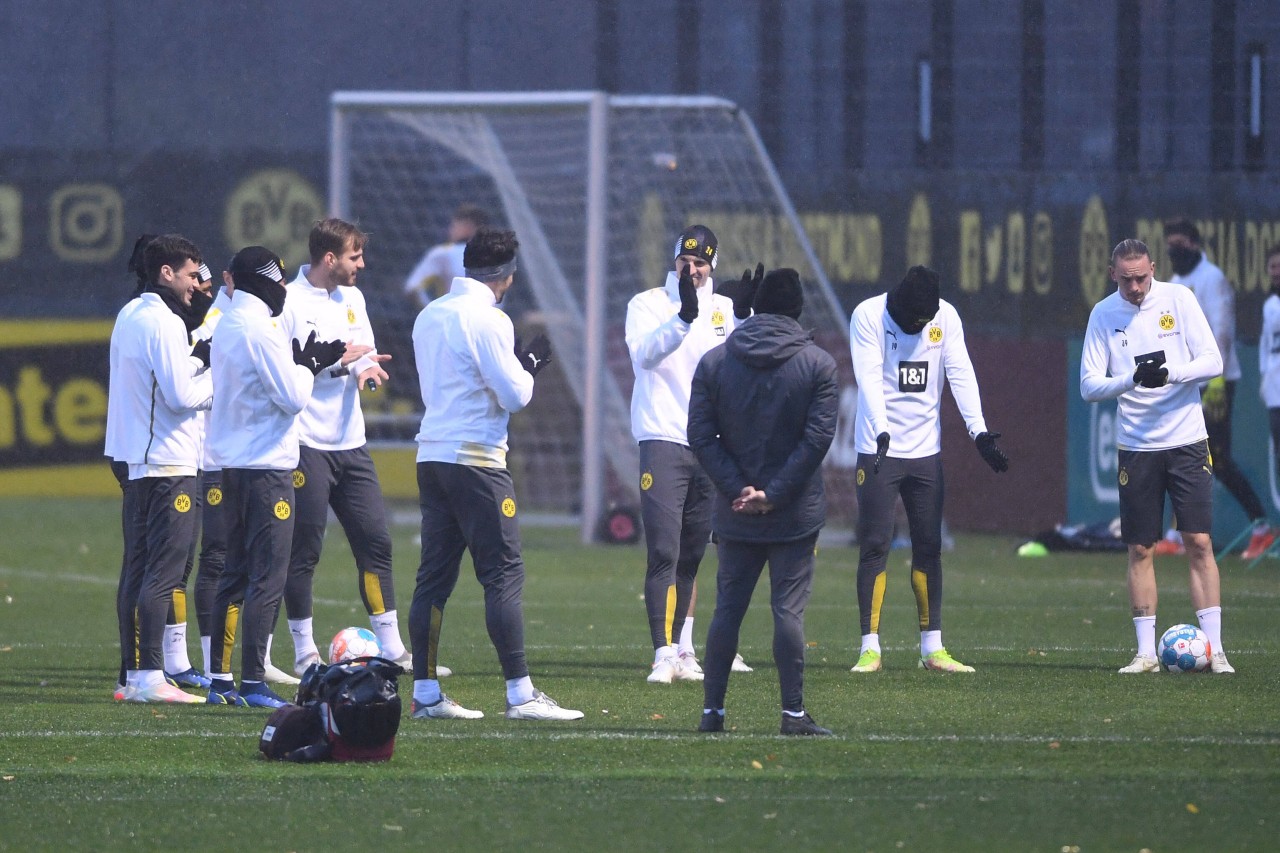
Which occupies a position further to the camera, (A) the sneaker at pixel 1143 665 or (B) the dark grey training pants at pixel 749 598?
(A) the sneaker at pixel 1143 665

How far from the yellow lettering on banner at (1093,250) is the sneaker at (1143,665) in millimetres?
9011

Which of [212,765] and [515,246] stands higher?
[515,246]

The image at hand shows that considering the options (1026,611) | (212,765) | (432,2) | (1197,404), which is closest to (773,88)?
(432,2)

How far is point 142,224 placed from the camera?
2273cm

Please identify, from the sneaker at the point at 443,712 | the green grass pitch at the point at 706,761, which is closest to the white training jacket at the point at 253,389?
the green grass pitch at the point at 706,761

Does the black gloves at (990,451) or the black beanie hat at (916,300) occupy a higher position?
the black beanie hat at (916,300)

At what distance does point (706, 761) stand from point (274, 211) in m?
16.6

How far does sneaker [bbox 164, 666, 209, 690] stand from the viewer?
30.9 ft

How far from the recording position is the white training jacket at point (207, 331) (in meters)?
9.09

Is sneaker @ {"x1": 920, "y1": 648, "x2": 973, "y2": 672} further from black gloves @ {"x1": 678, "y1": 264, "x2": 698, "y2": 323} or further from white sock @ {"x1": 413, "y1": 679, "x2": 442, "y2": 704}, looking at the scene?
white sock @ {"x1": 413, "y1": 679, "x2": 442, "y2": 704}

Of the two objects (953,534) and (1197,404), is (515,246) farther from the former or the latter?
(953,534)

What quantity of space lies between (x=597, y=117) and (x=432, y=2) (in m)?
6.73

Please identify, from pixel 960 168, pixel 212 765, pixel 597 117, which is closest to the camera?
pixel 212 765

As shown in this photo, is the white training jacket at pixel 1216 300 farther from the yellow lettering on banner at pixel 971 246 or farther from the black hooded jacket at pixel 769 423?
the black hooded jacket at pixel 769 423
